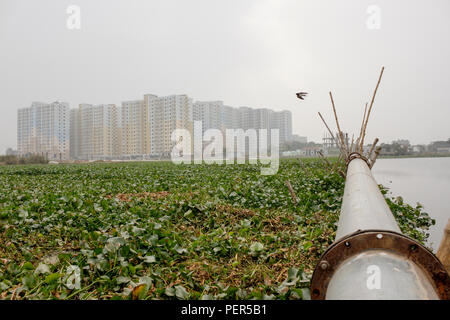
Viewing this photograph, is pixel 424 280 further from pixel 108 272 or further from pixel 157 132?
pixel 157 132

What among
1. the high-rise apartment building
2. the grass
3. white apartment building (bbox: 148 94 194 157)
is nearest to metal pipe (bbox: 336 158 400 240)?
the grass

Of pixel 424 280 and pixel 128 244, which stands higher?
pixel 424 280

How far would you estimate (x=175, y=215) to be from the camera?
452cm

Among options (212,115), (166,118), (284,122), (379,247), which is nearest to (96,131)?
(166,118)

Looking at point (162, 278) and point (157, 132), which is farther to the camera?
point (157, 132)

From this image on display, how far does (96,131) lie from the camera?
Answer: 242 ft

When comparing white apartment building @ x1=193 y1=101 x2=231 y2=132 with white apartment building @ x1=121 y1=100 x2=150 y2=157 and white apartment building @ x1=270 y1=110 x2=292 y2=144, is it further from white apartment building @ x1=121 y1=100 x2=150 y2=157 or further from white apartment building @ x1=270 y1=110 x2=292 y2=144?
white apartment building @ x1=121 y1=100 x2=150 y2=157

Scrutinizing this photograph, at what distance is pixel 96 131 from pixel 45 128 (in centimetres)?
1104

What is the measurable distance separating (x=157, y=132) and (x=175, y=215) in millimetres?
68278

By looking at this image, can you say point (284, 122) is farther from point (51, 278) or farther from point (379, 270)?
point (379, 270)

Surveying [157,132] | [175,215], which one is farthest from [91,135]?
[175,215]

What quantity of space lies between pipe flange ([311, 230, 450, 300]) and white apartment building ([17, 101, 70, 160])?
7517 centimetres
